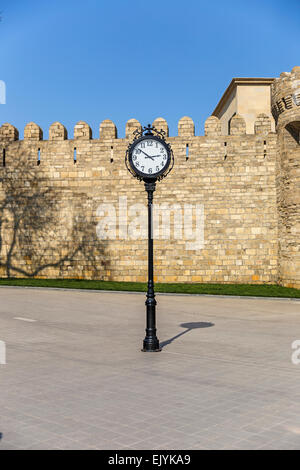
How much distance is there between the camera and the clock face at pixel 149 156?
26.9 ft

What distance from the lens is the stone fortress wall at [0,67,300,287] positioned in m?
19.8

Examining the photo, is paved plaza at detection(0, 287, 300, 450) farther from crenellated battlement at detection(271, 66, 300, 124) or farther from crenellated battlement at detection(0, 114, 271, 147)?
crenellated battlement at detection(0, 114, 271, 147)

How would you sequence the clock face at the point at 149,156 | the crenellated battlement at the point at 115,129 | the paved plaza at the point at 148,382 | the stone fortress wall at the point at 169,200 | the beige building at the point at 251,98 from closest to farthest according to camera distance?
the paved plaza at the point at 148,382
the clock face at the point at 149,156
the stone fortress wall at the point at 169,200
the crenellated battlement at the point at 115,129
the beige building at the point at 251,98

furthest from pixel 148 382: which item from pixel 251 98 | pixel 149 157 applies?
A: pixel 251 98

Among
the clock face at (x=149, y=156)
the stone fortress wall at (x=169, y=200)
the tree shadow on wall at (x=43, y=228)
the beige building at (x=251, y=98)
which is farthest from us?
the beige building at (x=251, y=98)

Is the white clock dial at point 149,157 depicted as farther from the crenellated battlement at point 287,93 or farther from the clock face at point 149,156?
the crenellated battlement at point 287,93

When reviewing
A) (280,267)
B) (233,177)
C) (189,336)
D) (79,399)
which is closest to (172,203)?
(233,177)

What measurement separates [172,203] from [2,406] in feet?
53.5

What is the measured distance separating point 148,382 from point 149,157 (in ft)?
12.3

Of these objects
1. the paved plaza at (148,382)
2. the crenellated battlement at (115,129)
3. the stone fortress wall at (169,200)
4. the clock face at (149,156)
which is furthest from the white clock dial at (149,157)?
the crenellated battlement at (115,129)

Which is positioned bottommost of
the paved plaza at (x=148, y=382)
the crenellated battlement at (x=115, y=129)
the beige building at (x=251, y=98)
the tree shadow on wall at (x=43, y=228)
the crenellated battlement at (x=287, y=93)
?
the paved plaza at (x=148, y=382)

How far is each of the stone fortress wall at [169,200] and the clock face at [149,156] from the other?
11607 mm

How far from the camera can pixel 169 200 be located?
2095cm

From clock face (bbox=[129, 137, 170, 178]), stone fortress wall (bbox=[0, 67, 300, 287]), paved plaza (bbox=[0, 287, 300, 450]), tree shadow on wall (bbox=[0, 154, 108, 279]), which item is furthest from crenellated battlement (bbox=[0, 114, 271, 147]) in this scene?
clock face (bbox=[129, 137, 170, 178])
